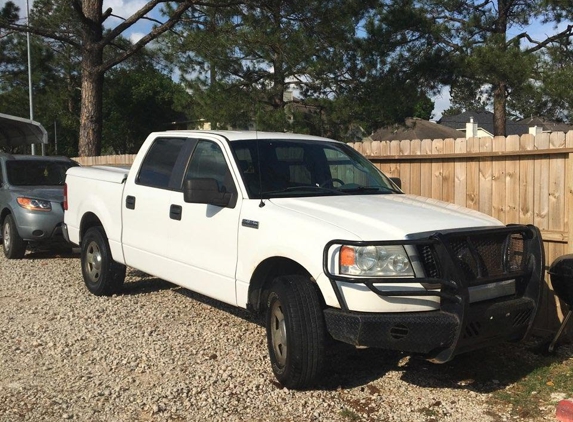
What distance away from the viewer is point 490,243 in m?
4.91

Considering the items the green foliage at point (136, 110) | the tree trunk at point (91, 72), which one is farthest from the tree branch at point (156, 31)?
the green foliage at point (136, 110)

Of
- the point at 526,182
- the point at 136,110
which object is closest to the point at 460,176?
the point at 526,182

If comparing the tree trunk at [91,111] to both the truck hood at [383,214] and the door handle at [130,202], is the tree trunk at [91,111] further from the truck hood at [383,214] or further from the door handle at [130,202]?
the truck hood at [383,214]

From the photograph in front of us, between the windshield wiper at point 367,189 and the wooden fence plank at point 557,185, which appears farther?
the wooden fence plank at point 557,185

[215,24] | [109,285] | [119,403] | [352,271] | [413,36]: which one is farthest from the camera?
[413,36]

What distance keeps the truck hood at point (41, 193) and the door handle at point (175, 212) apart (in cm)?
507

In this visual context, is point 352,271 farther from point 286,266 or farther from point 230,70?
point 230,70

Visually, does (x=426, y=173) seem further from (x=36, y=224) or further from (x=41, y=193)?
(x=41, y=193)

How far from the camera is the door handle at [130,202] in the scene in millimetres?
6992

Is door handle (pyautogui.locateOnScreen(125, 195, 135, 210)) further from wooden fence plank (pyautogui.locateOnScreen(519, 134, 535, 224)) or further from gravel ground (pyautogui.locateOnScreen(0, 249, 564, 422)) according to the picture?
wooden fence plank (pyautogui.locateOnScreen(519, 134, 535, 224))

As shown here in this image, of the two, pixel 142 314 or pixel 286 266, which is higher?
pixel 286 266

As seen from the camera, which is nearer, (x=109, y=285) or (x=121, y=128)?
(x=109, y=285)

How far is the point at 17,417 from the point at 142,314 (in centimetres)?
263

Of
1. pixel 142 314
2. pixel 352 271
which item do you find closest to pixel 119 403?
pixel 352 271
